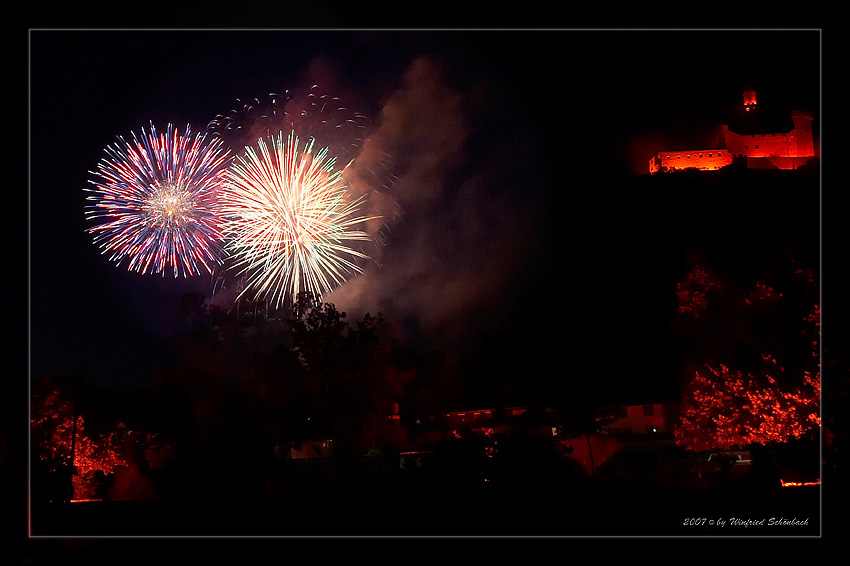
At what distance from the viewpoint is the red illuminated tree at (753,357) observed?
1675 centimetres

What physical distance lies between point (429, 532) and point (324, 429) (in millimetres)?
12750

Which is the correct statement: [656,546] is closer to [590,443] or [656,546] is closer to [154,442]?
[590,443]

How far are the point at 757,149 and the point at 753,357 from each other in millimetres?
43283

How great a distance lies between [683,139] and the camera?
2167 inches

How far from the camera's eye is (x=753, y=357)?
18.3 meters

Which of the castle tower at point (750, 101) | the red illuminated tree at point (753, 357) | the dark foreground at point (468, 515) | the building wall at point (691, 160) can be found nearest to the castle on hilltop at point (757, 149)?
the building wall at point (691, 160)

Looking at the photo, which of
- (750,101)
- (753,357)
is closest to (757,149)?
(750,101)

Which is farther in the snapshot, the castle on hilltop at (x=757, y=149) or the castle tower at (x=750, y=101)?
the castle tower at (x=750, y=101)

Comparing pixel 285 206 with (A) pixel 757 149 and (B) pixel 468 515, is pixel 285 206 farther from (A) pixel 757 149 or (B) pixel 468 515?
(A) pixel 757 149

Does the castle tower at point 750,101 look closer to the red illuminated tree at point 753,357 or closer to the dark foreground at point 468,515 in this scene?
the red illuminated tree at point 753,357

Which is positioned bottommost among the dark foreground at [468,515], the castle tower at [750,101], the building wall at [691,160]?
the dark foreground at [468,515]

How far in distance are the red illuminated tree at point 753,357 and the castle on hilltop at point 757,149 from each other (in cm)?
3594

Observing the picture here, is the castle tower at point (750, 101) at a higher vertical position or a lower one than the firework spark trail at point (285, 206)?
higher

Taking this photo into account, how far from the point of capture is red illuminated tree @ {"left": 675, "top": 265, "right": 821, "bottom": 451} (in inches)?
659
